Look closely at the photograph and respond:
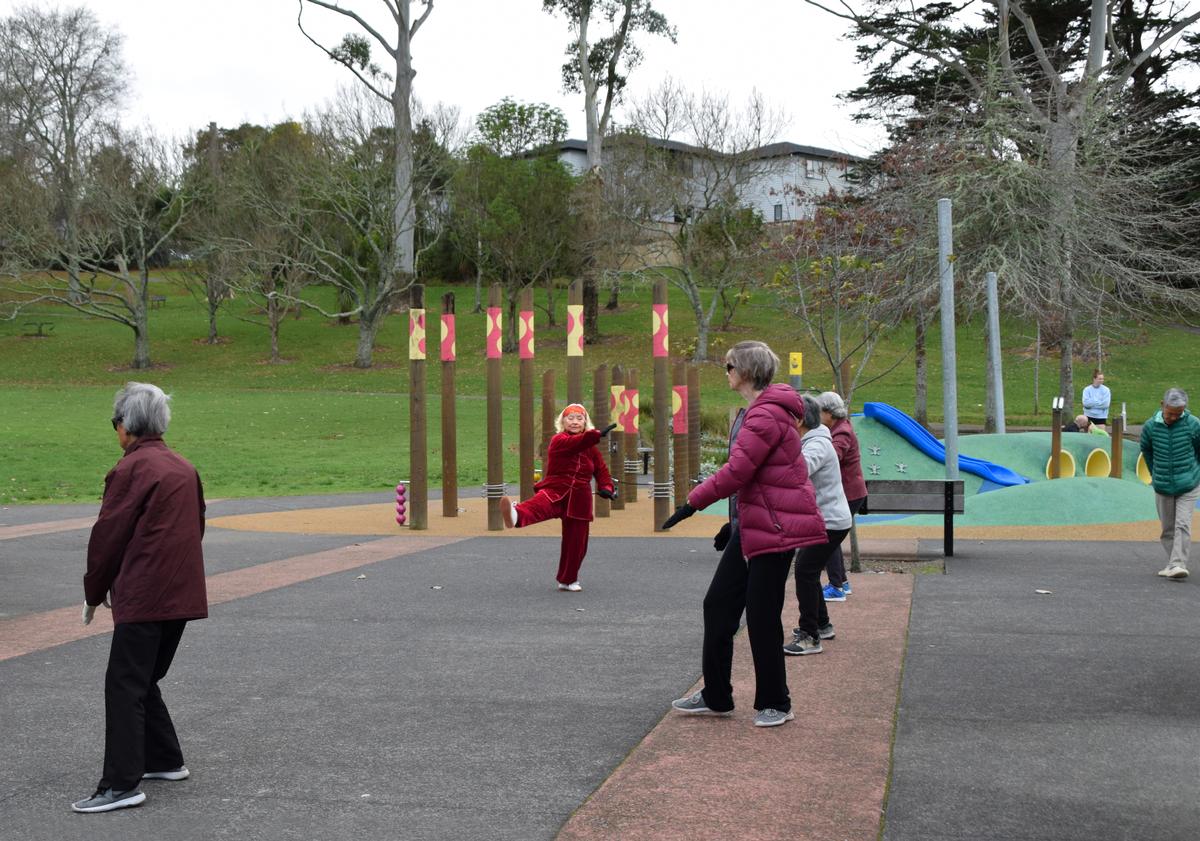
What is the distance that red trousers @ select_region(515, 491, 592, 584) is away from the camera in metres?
10.2

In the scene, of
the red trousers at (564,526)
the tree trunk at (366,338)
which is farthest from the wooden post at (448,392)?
the tree trunk at (366,338)

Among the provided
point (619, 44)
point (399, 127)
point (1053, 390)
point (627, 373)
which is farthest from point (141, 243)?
point (627, 373)

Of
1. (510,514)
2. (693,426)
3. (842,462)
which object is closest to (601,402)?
(693,426)

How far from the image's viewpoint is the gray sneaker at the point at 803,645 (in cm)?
773

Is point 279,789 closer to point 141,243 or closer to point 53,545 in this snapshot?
point 53,545

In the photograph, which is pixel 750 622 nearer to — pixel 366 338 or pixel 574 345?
pixel 574 345

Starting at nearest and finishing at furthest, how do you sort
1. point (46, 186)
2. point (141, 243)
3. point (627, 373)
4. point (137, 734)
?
point (137, 734)
point (627, 373)
point (141, 243)
point (46, 186)

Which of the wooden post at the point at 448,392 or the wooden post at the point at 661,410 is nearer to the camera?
the wooden post at the point at 661,410

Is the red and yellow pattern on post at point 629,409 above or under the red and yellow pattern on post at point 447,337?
under

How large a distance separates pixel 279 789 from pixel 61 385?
47.1m

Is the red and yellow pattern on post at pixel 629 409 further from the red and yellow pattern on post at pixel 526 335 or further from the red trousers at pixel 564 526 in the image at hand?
the red trousers at pixel 564 526

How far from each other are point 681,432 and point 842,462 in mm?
7665

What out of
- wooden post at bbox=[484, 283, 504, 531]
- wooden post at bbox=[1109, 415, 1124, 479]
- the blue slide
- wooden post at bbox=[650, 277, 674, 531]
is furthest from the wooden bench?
wooden post at bbox=[1109, 415, 1124, 479]

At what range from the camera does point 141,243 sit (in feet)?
171
